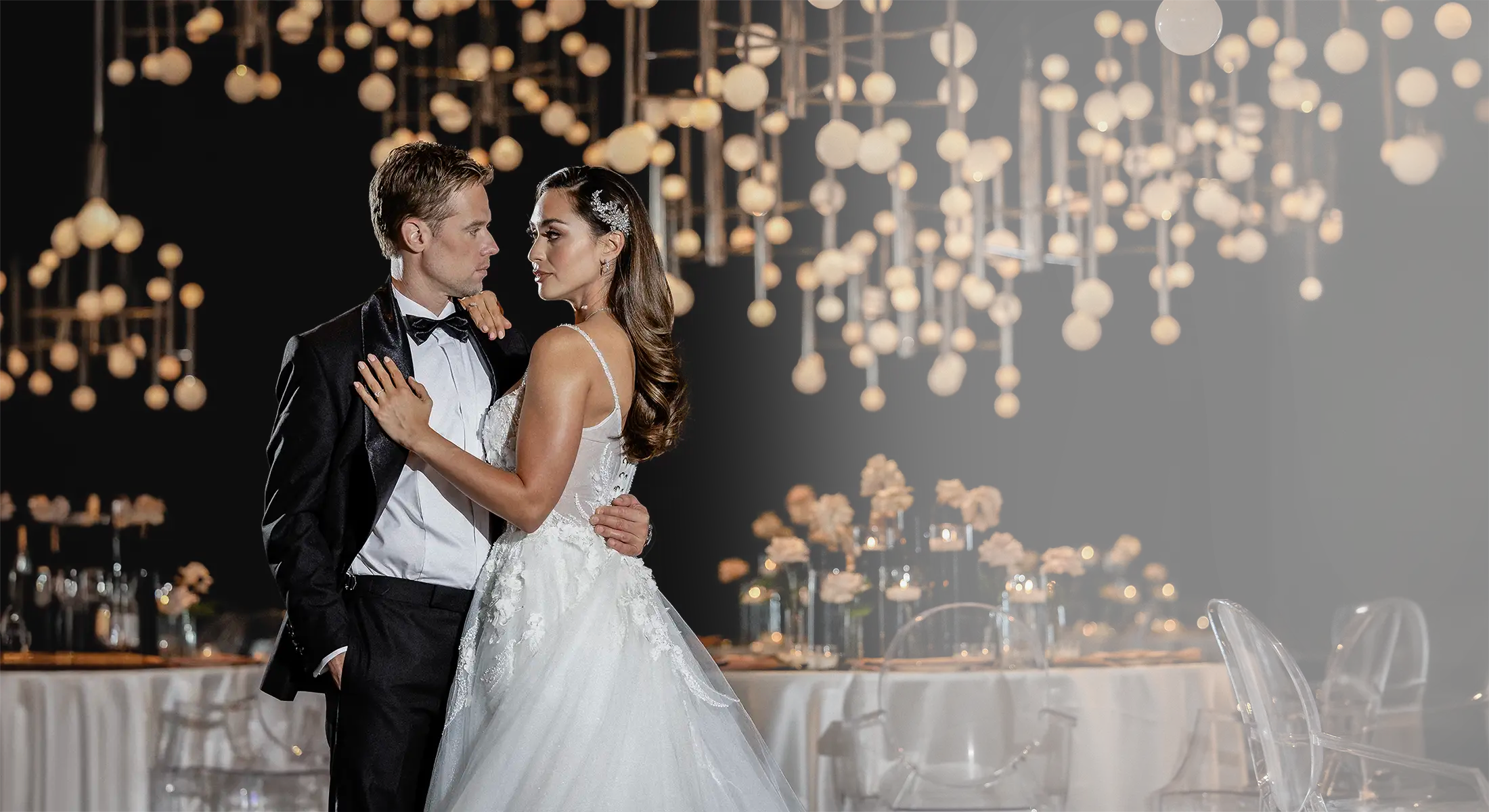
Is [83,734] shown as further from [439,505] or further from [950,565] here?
[950,565]

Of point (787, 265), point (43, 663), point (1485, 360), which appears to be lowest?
point (43, 663)

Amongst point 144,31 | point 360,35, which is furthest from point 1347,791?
point 144,31

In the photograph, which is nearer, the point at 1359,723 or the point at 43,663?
the point at 43,663

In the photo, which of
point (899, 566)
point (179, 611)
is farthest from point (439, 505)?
point (179, 611)

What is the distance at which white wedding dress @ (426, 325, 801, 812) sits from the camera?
261cm

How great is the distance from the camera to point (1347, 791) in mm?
4648

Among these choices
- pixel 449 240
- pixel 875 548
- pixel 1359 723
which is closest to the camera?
pixel 449 240

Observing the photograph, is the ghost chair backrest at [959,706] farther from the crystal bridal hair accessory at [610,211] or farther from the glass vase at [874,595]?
the crystal bridal hair accessory at [610,211]

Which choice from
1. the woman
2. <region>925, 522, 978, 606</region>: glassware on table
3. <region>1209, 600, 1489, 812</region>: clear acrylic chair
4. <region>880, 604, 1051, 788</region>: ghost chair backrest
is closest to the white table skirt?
<region>880, 604, 1051, 788</region>: ghost chair backrest

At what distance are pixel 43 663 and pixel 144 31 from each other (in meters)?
2.39

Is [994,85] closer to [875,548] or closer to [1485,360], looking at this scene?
[1485,360]

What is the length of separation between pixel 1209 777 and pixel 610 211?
10.7 feet

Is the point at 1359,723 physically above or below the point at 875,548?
below

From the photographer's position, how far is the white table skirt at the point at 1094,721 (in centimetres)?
469
